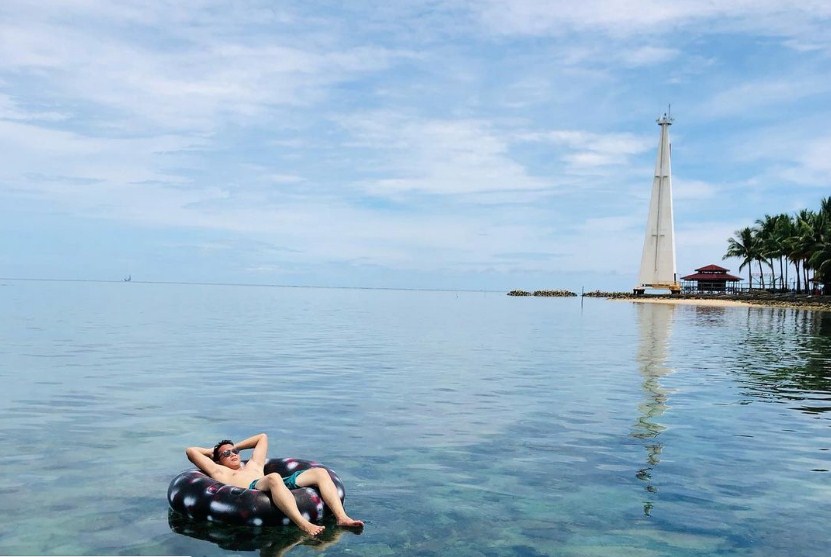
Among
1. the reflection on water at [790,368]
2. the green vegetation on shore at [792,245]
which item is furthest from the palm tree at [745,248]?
the reflection on water at [790,368]

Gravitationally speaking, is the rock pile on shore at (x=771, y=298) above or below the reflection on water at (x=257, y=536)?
above

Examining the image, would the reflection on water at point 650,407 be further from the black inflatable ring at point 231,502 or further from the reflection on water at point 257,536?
the black inflatable ring at point 231,502

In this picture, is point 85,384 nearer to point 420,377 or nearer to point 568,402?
point 420,377

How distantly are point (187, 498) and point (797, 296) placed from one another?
107345 millimetres

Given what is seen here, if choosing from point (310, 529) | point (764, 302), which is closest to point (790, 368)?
point (310, 529)

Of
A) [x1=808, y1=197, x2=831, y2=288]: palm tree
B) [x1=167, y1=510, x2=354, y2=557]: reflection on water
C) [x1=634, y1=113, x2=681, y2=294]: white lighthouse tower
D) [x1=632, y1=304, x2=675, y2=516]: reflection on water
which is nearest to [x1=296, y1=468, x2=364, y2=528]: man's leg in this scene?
[x1=167, y1=510, x2=354, y2=557]: reflection on water

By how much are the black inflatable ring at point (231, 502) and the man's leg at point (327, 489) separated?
8 cm

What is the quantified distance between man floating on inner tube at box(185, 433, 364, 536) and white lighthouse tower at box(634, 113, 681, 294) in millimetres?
126485

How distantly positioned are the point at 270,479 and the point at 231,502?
0.60 metres

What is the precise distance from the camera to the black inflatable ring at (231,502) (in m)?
9.35

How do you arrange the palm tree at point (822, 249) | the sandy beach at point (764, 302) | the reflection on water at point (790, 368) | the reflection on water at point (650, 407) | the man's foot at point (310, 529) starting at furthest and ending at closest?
the sandy beach at point (764, 302) < the palm tree at point (822, 249) < the reflection on water at point (790, 368) < the reflection on water at point (650, 407) < the man's foot at point (310, 529)

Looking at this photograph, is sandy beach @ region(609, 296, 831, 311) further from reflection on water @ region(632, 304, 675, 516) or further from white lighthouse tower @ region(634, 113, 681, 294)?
reflection on water @ region(632, 304, 675, 516)

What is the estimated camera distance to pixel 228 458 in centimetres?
1027

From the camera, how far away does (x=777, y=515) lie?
10.4 metres
